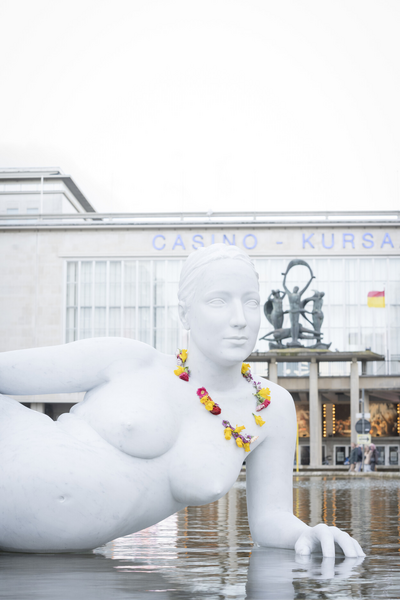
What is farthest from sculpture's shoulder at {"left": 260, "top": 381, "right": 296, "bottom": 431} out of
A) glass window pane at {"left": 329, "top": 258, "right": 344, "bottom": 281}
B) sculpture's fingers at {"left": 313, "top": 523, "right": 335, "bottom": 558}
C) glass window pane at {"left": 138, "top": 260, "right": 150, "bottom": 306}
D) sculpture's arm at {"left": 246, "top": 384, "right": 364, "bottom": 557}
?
glass window pane at {"left": 329, "top": 258, "right": 344, "bottom": 281}

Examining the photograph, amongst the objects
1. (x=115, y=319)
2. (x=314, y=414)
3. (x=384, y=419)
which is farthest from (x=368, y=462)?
(x=115, y=319)

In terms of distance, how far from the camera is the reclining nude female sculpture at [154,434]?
285cm

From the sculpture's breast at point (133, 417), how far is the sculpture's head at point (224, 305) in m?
0.30

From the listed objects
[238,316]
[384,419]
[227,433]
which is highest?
[238,316]

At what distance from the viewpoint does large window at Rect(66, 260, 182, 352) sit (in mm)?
40750

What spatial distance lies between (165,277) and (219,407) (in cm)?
3772

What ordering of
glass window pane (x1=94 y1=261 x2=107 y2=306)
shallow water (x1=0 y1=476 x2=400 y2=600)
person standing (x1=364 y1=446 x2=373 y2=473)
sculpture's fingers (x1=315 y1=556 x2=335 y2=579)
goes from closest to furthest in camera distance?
shallow water (x1=0 y1=476 x2=400 y2=600)
sculpture's fingers (x1=315 y1=556 x2=335 y2=579)
person standing (x1=364 y1=446 x2=373 y2=473)
glass window pane (x1=94 y1=261 x2=107 y2=306)

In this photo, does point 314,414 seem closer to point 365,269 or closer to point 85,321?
point 365,269

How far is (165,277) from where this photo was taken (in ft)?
134

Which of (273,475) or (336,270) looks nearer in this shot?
(273,475)

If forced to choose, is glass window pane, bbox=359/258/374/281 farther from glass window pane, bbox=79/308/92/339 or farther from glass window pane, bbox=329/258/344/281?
glass window pane, bbox=79/308/92/339

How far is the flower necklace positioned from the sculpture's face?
0.15m

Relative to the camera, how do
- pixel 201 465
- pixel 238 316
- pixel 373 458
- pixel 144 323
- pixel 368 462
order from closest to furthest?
pixel 201 465 < pixel 238 316 < pixel 368 462 < pixel 373 458 < pixel 144 323

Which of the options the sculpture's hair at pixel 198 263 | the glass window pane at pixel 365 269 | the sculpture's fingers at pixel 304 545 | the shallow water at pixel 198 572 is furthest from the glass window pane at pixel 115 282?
the sculpture's fingers at pixel 304 545
